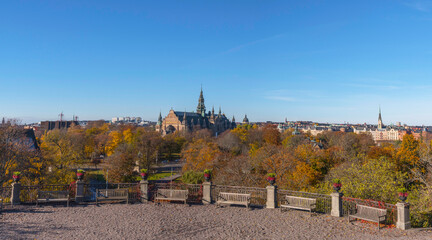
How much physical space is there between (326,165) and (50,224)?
34.1 metres

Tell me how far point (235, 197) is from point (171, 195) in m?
3.55

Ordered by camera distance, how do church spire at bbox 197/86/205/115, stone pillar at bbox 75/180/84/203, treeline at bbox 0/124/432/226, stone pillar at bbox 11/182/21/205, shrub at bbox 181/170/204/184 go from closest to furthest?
stone pillar at bbox 11/182/21/205 < stone pillar at bbox 75/180/84/203 < treeline at bbox 0/124/432/226 < shrub at bbox 181/170/204/184 < church spire at bbox 197/86/205/115

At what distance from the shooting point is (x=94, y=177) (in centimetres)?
4462

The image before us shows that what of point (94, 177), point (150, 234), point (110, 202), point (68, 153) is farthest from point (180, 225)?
point (94, 177)

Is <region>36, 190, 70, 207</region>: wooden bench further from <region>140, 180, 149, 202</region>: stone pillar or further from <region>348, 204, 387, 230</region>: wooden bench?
<region>348, 204, 387, 230</region>: wooden bench

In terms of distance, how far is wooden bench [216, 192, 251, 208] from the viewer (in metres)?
15.0

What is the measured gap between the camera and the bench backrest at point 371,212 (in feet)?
40.1

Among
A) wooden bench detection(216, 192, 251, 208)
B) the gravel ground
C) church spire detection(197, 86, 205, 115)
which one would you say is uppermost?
church spire detection(197, 86, 205, 115)

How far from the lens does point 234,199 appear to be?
50.3ft

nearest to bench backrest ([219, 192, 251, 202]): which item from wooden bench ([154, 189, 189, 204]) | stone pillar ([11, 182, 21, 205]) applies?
wooden bench ([154, 189, 189, 204])

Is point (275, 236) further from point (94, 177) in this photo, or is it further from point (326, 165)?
point (94, 177)

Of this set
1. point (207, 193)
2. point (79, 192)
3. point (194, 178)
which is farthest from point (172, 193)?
point (194, 178)

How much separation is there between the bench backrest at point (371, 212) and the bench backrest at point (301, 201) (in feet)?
6.89

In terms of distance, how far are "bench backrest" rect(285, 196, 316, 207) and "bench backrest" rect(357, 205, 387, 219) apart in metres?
2.10
